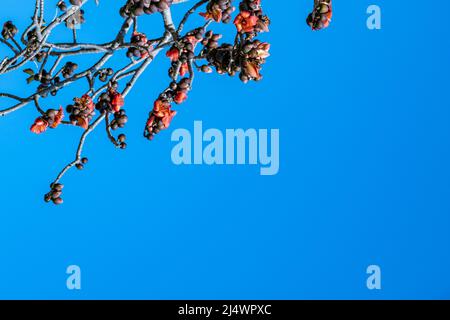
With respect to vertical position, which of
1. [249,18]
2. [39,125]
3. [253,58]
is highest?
[249,18]

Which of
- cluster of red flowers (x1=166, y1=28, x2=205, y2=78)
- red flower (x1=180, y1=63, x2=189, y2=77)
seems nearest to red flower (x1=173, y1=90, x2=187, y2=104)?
cluster of red flowers (x1=166, y1=28, x2=205, y2=78)

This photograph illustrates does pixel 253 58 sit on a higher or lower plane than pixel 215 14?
lower

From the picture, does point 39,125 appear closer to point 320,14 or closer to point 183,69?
point 183,69

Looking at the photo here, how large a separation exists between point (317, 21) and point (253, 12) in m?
0.23

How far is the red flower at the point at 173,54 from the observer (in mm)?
2348

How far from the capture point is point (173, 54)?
2387 millimetres

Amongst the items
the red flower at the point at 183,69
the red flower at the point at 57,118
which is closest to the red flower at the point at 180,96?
the red flower at the point at 183,69

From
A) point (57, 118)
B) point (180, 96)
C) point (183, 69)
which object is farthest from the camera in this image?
point (183, 69)

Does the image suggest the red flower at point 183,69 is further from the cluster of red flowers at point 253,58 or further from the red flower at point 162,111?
the cluster of red flowers at point 253,58

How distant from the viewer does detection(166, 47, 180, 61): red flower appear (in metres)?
2.35

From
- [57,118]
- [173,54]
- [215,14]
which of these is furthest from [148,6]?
[57,118]

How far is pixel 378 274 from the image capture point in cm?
637

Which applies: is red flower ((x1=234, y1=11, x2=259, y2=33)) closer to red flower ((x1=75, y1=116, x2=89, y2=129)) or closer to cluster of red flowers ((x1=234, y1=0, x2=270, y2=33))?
cluster of red flowers ((x1=234, y1=0, x2=270, y2=33))
